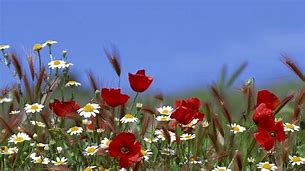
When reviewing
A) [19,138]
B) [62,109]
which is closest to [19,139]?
[19,138]

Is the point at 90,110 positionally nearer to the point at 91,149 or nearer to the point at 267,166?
the point at 91,149

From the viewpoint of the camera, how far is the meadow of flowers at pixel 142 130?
3244 millimetres

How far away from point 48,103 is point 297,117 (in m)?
1.21

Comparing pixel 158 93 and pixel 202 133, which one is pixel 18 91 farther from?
pixel 202 133

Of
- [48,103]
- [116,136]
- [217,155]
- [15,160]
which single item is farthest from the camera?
[48,103]

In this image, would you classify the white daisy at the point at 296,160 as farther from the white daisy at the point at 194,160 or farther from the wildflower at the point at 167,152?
the wildflower at the point at 167,152

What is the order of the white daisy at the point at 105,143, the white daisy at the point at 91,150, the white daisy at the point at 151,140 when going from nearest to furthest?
the white daisy at the point at 105,143 < the white daisy at the point at 91,150 < the white daisy at the point at 151,140

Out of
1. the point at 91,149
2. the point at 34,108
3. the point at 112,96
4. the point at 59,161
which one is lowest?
the point at 59,161

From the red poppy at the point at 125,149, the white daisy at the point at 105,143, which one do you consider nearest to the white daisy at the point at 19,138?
the white daisy at the point at 105,143

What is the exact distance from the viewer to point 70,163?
143 inches

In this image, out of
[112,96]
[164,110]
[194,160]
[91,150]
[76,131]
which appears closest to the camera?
[112,96]

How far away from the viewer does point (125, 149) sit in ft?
9.96

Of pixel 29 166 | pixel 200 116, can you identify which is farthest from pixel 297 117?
pixel 29 166

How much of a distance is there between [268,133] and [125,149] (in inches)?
24.3
